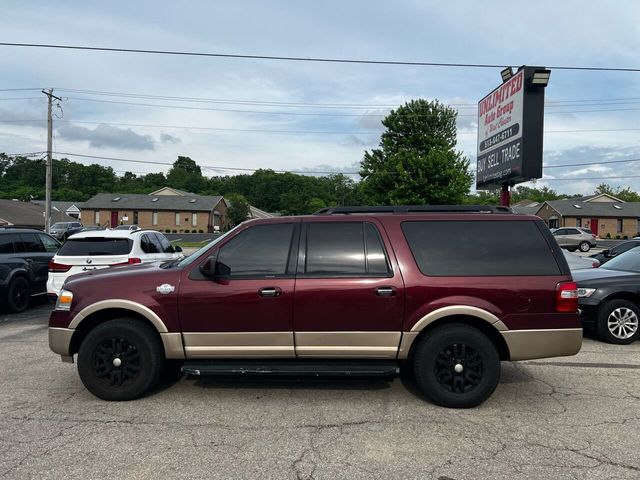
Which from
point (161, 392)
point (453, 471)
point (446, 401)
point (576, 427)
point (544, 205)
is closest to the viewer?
point (453, 471)

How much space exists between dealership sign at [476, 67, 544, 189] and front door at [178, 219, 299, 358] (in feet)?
42.0

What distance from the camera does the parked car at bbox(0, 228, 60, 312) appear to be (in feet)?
31.6

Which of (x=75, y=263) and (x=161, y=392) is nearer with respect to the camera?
(x=161, y=392)

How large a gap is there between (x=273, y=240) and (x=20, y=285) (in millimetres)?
7657

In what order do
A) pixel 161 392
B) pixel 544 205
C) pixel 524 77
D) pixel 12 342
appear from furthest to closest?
1. pixel 544 205
2. pixel 524 77
3. pixel 12 342
4. pixel 161 392

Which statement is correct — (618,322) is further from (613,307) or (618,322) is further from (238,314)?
(238,314)

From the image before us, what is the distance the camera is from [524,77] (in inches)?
592

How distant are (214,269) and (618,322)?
6160 mm

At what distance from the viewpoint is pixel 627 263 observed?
834 cm

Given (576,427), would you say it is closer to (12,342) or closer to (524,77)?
(12,342)

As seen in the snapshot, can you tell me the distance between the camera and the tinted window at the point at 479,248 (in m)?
4.68

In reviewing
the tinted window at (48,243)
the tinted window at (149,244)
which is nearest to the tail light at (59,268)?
the tinted window at (149,244)

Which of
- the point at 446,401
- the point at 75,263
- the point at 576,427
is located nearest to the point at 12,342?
the point at 75,263

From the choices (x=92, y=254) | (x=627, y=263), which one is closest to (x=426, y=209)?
(x=627, y=263)
